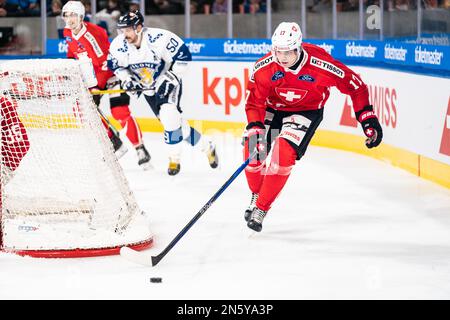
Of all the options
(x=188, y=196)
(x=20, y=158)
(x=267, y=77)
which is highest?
(x=267, y=77)

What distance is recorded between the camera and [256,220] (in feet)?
18.9

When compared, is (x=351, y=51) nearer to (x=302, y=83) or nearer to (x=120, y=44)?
(x=120, y=44)

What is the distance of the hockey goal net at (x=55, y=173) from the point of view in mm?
5289

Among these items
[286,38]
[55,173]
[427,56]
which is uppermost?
[286,38]

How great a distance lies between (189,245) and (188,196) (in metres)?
1.63

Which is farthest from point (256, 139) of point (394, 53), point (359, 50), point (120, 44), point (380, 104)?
point (359, 50)

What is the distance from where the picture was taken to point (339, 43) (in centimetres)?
1005

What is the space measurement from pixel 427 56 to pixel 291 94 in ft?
7.63

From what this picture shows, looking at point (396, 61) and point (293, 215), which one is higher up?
point (396, 61)

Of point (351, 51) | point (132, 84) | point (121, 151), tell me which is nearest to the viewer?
point (132, 84)

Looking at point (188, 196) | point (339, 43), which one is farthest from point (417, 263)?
point (339, 43)
